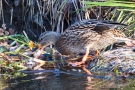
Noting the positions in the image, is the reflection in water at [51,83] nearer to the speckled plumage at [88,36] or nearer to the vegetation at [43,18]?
the vegetation at [43,18]

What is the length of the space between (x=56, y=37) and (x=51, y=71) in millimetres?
1365

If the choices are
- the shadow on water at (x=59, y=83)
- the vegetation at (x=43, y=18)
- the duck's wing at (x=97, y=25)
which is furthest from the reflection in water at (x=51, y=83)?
the duck's wing at (x=97, y=25)

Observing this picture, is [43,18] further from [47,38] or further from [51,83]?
[51,83]

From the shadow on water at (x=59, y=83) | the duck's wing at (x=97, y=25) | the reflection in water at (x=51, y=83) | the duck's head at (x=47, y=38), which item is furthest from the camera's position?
the duck's head at (x=47, y=38)

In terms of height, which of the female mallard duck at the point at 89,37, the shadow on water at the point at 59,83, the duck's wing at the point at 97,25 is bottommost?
the shadow on water at the point at 59,83

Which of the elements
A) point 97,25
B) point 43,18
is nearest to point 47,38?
point 97,25

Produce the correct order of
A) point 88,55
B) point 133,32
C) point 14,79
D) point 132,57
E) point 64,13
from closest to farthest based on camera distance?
1. point 14,79
2. point 132,57
3. point 88,55
4. point 133,32
5. point 64,13

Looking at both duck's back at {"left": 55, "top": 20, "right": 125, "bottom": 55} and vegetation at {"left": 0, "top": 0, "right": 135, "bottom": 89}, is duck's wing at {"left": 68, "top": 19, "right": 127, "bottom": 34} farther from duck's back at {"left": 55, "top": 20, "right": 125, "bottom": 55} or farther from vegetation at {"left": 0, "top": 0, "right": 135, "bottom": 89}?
vegetation at {"left": 0, "top": 0, "right": 135, "bottom": 89}

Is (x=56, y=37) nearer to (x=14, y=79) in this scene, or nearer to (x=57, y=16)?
(x=57, y=16)

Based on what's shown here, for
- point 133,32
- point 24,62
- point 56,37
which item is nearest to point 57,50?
point 56,37

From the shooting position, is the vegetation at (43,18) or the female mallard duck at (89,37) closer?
the vegetation at (43,18)

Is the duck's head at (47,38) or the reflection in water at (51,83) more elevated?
the duck's head at (47,38)

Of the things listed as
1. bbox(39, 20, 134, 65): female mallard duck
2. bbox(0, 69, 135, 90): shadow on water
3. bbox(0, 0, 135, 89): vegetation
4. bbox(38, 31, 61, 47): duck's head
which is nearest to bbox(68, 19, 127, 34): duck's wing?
bbox(39, 20, 134, 65): female mallard duck

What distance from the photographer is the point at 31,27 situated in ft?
30.6
